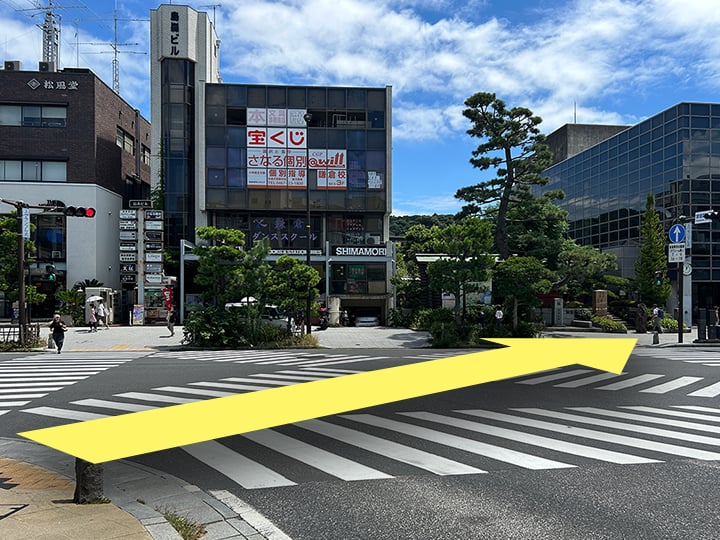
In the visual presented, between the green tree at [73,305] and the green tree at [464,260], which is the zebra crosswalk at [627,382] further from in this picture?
the green tree at [73,305]

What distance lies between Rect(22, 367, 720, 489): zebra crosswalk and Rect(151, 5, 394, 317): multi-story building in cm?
2988

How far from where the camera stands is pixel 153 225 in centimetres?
3834

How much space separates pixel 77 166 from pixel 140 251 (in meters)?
8.98

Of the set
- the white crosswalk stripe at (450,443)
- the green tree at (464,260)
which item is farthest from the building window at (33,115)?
the white crosswalk stripe at (450,443)

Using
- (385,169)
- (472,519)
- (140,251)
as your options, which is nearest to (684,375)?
(472,519)

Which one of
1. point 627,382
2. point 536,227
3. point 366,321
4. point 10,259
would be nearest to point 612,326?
point 536,227

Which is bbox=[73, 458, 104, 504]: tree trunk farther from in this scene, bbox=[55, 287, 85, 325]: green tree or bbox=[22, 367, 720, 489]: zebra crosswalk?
bbox=[55, 287, 85, 325]: green tree

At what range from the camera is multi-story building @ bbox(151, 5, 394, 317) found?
4075cm

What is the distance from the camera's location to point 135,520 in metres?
4.65

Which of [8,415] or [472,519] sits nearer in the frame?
[472,519]

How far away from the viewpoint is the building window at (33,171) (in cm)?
3978

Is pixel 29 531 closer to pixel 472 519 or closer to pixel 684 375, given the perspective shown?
pixel 472 519

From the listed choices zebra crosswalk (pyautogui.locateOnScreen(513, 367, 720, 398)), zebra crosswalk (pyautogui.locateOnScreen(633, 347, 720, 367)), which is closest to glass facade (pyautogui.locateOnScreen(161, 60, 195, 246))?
zebra crosswalk (pyautogui.locateOnScreen(633, 347, 720, 367))

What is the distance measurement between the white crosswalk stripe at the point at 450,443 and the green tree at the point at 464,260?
1511 centimetres
